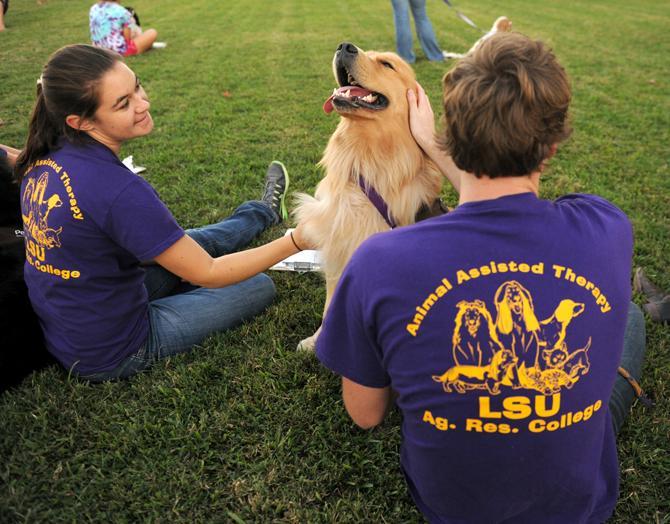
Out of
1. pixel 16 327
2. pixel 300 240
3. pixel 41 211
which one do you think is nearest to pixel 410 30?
pixel 300 240

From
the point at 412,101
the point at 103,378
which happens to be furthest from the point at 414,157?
the point at 103,378

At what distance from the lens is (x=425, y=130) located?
2.55 metres

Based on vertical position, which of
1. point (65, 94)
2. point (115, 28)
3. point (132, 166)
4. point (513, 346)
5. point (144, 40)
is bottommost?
point (132, 166)

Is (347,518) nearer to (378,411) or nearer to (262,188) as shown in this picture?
(378,411)

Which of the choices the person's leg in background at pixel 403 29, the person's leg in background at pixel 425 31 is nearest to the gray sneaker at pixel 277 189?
the person's leg in background at pixel 403 29

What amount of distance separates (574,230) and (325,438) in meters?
1.52

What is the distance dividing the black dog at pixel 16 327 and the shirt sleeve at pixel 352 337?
1669 millimetres

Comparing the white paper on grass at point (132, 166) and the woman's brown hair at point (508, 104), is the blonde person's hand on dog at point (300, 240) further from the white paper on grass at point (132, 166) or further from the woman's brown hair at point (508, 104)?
the white paper on grass at point (132, 166)

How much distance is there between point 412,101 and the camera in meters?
2.62

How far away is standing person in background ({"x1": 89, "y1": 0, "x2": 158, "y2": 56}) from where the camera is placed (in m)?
8.86

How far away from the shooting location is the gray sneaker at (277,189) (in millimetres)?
4199

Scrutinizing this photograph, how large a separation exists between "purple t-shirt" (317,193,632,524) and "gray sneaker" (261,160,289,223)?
9.19 feet

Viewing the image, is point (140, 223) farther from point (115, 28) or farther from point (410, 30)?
point (115, 28)

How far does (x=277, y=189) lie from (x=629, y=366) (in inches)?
116
